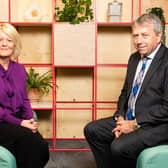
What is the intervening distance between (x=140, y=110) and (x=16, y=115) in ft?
3.10

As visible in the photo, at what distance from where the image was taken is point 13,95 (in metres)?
2.36

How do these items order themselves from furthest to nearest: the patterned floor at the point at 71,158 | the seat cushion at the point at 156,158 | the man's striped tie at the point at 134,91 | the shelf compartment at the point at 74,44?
the shelf compartment at the point at 74,44, the patterned floor at the point at 71,158, the man's striped tie at the point at 134,91, the seat cushion at the point at 156,158

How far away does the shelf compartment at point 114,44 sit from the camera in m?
3.85

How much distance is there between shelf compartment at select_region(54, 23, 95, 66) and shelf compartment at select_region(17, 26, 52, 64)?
49 cm

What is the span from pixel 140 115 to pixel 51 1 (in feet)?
7.09

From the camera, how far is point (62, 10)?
3.71 meters

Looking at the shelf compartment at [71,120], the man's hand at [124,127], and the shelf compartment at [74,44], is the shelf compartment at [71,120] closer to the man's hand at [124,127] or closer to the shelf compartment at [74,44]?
the shelf compartment at [74,44]

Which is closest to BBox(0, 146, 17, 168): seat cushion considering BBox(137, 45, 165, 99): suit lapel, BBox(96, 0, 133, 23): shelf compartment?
BBox(137, 45, 165, 99): suit lapel

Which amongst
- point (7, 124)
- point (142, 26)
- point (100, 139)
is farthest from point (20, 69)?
point (142, 26)

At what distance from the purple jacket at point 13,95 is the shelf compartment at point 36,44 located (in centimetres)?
135

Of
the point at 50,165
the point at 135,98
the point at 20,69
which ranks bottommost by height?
the point at 50,165

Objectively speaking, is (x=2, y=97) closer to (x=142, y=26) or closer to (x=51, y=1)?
(x=142, y=26)

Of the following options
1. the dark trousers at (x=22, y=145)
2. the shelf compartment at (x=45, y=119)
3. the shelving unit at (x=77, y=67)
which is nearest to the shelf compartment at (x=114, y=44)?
the shelving unit at (x=77, y=67)

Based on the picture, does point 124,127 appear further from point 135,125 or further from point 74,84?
point 74,84
